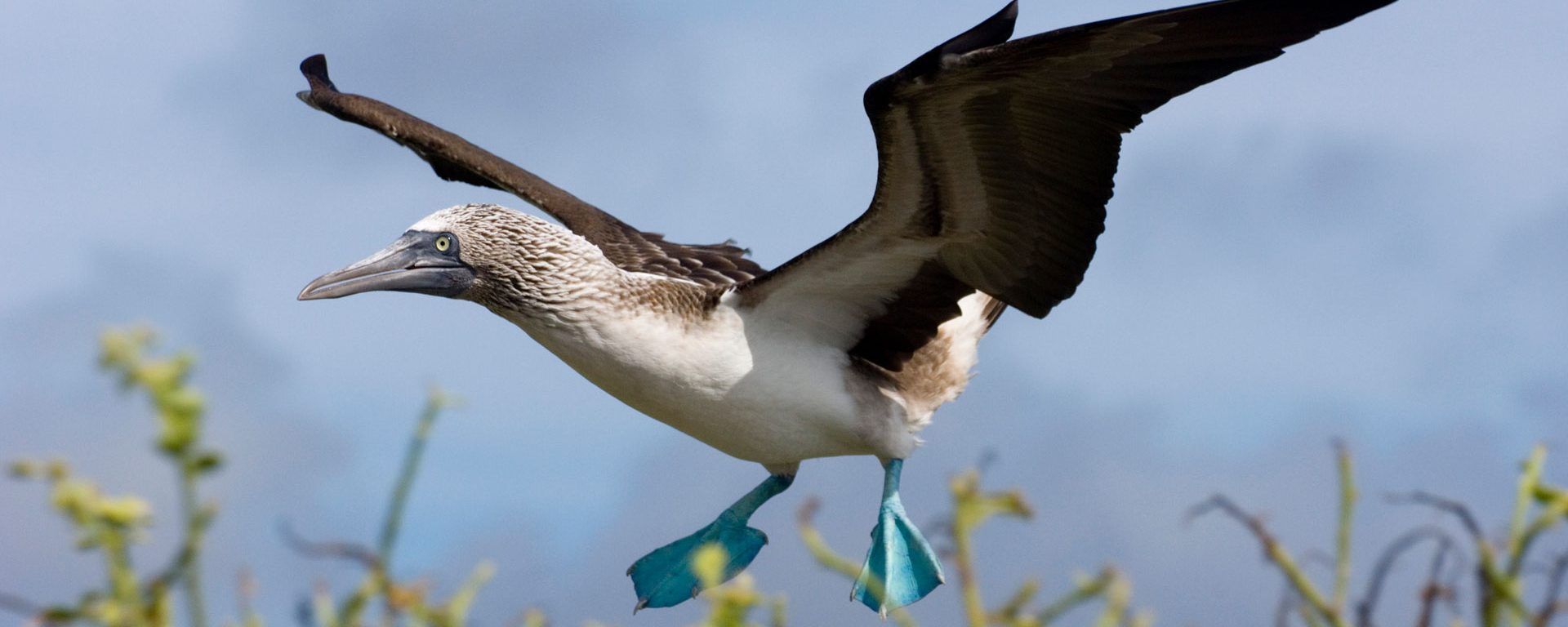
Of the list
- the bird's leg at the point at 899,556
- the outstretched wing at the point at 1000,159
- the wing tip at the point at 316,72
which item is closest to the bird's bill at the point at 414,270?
the outstretched wing at the point at 1000,159

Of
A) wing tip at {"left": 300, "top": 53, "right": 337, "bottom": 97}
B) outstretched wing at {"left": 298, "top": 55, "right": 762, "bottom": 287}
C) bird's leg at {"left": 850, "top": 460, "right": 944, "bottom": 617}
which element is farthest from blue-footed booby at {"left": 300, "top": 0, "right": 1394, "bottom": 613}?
wing tip at {"left": 300, "top": 53, "right": 337, "bottom": 97}

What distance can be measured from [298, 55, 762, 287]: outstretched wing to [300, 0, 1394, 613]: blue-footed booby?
5.78 ft

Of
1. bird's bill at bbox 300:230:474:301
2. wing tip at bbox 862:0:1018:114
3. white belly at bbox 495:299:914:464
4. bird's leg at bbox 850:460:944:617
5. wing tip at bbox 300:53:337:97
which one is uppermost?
wing tip at bbox 300:53:337:97

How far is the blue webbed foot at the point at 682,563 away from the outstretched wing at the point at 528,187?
1683 mm

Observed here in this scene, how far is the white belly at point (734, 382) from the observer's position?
7289mm

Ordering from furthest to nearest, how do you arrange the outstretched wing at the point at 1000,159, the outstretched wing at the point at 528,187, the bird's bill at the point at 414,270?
the outstretched wing at the point at 528,187
the bird's bill at the point at 414,270
the outstretched wing at the point at 1000,159

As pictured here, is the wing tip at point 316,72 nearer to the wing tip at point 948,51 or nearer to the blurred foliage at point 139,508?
the wing tip at point 948,51

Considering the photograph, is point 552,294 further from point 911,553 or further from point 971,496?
point 971,496

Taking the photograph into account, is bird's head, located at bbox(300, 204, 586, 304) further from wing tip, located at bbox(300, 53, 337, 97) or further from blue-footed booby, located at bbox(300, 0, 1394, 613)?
wing tip, located at bbox(300, 53, 337, 97)

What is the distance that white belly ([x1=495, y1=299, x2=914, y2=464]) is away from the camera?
7.29 metres

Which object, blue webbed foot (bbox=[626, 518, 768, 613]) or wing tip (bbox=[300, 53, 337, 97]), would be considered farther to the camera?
wing tip (bbox=[300, 53, 337, 97])

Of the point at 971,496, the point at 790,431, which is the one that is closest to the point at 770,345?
the point at 790,431

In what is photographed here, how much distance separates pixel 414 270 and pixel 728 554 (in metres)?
2.24

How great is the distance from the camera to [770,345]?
753 centimetres
